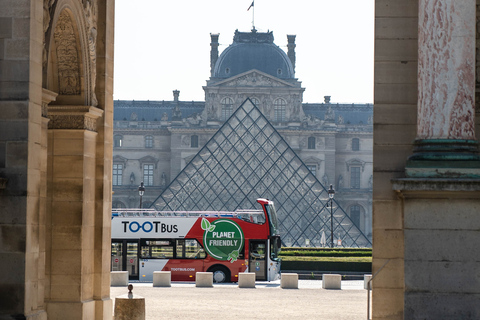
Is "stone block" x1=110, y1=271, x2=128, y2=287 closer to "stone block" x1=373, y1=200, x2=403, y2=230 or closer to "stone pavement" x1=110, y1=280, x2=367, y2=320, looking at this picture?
"stone pavement" x1=110, y1=280, x2=367, y2=320

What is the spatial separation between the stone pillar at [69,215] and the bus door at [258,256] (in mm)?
17397

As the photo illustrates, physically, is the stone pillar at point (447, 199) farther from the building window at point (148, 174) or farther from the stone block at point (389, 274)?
the building window at point (148, 174)

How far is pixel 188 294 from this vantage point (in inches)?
941

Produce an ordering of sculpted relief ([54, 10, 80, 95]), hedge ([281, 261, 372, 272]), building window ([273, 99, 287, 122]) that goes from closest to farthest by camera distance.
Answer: sculpted relief ([54, 10, 80, 95]) → hedge ([281, 261, 372, 272]) → building window ([273, 99, 287, 122])

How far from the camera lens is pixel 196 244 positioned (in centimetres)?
3111

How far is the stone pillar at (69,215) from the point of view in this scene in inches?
529

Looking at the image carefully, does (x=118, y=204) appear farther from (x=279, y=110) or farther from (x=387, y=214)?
(x=387, y=214)

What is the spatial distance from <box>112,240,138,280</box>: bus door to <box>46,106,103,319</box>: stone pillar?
17.7m

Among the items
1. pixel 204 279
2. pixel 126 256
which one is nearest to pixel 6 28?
pixel 204 279

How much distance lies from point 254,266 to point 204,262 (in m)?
1.58

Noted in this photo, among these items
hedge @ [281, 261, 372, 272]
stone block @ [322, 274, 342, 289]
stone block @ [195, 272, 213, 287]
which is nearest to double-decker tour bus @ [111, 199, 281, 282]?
stone block @ [195, 272, 213, 287]

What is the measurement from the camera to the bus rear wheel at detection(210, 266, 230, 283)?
102ft

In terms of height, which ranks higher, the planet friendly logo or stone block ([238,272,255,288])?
the planet friendly logo

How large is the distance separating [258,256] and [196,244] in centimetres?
197
